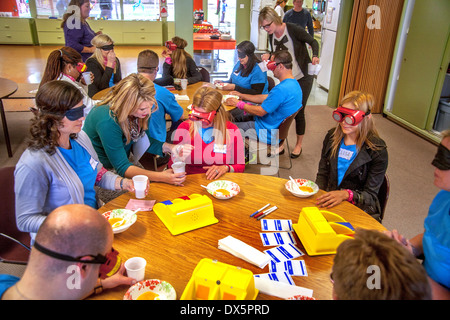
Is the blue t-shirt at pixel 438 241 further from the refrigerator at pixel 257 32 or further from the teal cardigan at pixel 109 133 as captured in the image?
the refrigerator at pixel 257 32

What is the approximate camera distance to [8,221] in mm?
2125

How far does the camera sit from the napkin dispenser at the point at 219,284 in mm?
1317

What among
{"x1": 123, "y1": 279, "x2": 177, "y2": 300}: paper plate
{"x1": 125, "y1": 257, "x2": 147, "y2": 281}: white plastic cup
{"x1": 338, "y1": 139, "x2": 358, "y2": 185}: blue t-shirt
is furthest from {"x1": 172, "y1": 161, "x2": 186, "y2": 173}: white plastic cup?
{"x1": 338, "y1": 139, "x2": 358, "y2": 185}: blue t-shirt

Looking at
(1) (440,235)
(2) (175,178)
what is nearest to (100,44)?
(2) (175,178)

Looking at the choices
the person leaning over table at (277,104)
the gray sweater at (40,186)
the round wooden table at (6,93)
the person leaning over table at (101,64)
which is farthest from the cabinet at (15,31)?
the gray sweater at (40,186)

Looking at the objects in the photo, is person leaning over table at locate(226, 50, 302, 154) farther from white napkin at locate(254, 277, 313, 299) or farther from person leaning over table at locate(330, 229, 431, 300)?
person leaning over table at locate(330, 229, 431, 300)

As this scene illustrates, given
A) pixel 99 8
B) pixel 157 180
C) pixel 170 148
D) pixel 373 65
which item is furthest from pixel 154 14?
pixel 157 180

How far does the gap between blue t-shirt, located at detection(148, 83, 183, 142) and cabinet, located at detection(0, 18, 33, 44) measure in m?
10.8

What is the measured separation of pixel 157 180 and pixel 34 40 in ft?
40.0

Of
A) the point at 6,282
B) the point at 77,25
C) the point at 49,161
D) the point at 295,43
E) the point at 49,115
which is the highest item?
the point at 77,25

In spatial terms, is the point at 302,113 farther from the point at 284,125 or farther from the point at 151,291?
the point at 151,291

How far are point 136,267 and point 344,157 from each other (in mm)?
1662

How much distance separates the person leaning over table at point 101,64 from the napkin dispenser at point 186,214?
291 centimetres

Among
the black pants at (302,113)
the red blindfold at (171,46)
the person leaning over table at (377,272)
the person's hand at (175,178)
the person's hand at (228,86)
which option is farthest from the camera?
the black pants at (302,113)
